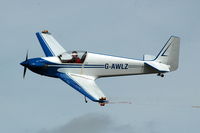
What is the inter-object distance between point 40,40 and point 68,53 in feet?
18.7

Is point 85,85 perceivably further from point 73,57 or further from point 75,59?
point 73,57

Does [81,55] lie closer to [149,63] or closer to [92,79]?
[92,79]

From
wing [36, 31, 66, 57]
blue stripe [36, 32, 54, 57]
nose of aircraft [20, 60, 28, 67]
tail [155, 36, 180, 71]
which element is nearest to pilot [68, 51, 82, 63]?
nose of aircraft [20, 60, 28, 67]

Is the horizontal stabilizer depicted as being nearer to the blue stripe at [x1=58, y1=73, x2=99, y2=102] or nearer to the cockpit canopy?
the cockpit canopy

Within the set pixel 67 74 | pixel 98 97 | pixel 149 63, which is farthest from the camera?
pixel 149 63

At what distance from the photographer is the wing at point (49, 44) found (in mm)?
48094

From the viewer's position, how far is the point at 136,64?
46750mm

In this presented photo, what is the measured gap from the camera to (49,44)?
1933 inches

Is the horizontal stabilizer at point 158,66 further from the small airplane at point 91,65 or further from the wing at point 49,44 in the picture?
the wing at point 49,44

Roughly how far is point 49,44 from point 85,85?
297 inches

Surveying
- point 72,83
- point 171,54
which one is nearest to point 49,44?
→ point 72,83

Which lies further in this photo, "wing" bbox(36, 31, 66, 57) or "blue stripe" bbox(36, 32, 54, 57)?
"wing" bbox(36, 31, 66, 57)

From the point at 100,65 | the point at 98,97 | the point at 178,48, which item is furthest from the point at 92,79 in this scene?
the point at 178,48

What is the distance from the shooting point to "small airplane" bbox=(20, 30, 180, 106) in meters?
43.8
